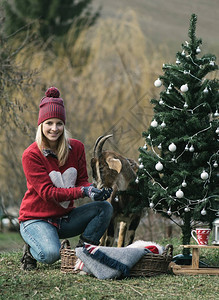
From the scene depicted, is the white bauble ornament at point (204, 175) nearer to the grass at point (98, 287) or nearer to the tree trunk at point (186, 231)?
the tree trunk at point (186, 231)

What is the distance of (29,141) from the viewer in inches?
388

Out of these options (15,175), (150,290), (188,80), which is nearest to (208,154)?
(188,80)

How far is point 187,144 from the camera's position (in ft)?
18.0

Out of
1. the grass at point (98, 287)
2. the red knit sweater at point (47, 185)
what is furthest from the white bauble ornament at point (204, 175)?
the red knit sweater at point (47, 185)

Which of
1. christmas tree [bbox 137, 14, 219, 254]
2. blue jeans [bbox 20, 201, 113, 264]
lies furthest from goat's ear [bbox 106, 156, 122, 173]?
blue jeans [bbox 20, 201, 113, 264]

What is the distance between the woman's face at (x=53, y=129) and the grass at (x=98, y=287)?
4.34 feet

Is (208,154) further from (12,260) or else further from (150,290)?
(12,260)

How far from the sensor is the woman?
17.2ft

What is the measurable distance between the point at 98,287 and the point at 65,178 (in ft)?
4.30

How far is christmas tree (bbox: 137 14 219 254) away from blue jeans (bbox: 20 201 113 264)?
613mm

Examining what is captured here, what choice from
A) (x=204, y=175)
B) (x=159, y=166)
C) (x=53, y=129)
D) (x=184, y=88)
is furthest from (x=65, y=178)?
(x=184, y=88)

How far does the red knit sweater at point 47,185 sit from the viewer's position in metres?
5.18

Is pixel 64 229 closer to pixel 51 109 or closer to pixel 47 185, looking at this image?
pixel 47 185

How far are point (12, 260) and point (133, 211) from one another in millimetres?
1444
